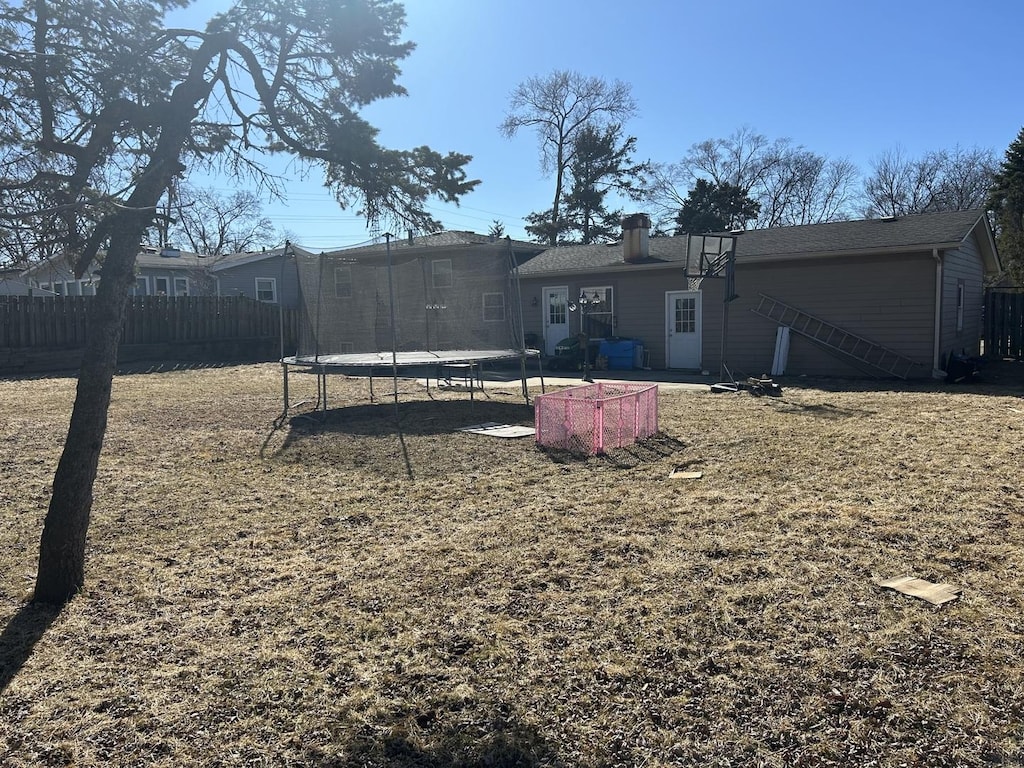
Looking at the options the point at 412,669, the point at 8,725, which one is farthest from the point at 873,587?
the point at 8,725

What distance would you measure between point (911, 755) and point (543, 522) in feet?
8.86

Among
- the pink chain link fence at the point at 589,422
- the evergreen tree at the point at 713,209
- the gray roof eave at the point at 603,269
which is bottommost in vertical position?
the pink chain link fence at the point at 589,422

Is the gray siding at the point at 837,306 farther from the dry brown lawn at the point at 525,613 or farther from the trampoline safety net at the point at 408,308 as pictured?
the dry brown lawn at the point at 525,613

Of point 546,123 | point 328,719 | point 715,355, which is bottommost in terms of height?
point 328,719

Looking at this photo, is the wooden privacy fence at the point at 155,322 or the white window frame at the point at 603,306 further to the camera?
the white window frame at the point at 603,306

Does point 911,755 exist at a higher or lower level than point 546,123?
lower

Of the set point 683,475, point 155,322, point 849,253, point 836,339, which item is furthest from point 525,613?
point 155,322

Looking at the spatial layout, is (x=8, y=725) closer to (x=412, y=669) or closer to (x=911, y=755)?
(x=412, y=669)

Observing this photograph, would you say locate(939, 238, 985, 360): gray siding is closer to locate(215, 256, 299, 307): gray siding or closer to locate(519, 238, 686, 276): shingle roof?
locate(519, 238, 686, 276): shingle roof

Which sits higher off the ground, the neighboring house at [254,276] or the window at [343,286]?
the neighboring house at [254,276]

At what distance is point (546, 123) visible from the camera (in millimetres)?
36750

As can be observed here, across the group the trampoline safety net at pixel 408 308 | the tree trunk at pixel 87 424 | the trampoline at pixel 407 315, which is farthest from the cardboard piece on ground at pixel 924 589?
the trampoline safety net at pixel 408 308

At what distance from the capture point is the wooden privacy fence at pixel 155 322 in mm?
15750

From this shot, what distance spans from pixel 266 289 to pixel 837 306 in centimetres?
2097
